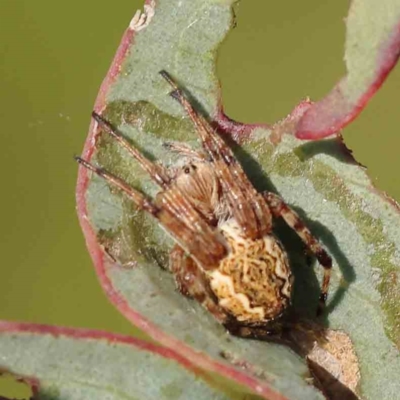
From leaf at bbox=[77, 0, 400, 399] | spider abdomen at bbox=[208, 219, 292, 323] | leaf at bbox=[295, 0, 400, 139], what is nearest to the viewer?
leaf at bbox=[295, 0, 400, 139]

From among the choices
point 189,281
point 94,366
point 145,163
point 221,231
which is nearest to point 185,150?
point 145,163

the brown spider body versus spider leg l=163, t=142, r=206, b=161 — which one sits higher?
spider leg l=163, t=142, r=206, b=161

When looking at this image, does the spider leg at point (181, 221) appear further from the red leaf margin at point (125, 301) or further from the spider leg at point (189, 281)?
the red leaf margin at point (125, 301)

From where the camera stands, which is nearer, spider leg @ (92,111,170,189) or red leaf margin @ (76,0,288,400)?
red leaf margin @ (76,0,288,400)

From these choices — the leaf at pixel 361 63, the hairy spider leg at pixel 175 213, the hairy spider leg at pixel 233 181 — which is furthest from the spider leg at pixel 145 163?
the leaf at pixel 361 63

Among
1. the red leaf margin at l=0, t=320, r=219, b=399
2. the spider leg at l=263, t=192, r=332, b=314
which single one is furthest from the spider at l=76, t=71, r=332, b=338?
the red leaf margin at l=0, t=320, r=219, b=399

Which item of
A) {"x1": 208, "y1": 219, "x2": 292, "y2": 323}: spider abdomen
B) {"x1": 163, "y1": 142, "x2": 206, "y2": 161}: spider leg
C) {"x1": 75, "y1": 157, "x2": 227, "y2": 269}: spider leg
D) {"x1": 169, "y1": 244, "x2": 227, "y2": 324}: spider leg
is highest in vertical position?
{"x1": 163, "y1": 142, "x2": 206, "y2": 161}: spider leg


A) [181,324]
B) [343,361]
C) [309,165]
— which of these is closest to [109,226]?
[181,324]

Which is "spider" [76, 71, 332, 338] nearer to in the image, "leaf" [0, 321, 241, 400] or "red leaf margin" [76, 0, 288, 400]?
"red leaf margin" [76, 0, 288, 400]
